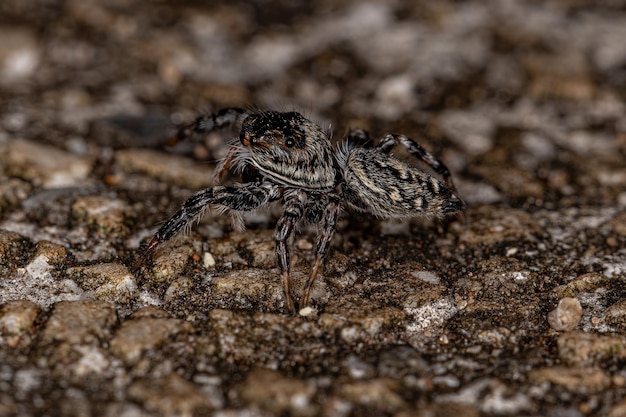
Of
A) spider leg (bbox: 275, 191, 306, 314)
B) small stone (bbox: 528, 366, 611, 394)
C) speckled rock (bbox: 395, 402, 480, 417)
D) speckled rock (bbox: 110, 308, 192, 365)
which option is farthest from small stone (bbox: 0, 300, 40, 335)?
small stone (bbox: 528, 366, 611, 394)

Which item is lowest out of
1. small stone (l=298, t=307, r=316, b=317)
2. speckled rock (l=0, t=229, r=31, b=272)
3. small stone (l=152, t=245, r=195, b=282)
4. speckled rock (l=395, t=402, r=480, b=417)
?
speckled rock (l=0, t=229, r=31, b=272)

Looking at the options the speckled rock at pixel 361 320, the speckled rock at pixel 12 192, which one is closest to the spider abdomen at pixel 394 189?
the speckled rock at pixel 361 320

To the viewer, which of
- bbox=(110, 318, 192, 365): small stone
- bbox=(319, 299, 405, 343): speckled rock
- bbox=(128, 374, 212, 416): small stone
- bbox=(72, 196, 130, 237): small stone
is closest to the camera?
bbox=(128, 374, 212, 416): small stone

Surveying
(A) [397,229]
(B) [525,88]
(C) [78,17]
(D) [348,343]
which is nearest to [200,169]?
(A) [397,229]

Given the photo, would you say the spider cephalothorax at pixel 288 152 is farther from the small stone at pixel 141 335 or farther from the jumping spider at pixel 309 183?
the small stone at pixel 141 335

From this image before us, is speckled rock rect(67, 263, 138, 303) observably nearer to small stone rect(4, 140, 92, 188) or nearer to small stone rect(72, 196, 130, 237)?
small stone rect(72, 196, 130, 237)

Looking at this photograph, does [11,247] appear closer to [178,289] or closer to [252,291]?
[178,289]

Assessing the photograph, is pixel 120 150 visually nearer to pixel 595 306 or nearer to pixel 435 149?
pixel 435 149
